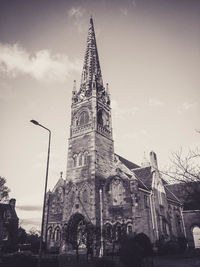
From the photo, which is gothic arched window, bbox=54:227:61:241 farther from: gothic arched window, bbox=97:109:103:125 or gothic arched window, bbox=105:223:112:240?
gothic arched window, bbox=97:109:103:125

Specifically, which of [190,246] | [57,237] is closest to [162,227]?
[190,246]

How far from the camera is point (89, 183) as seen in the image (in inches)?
1202

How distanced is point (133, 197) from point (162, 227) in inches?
300

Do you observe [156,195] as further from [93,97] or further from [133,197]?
[93,97]

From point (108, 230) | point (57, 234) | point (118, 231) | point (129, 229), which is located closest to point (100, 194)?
point (108, 230)

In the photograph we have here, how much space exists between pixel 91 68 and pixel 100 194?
27025 mm

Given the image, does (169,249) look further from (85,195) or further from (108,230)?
(85,195)

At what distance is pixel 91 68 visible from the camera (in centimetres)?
4459

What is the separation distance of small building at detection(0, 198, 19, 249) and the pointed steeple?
3299 centimetres

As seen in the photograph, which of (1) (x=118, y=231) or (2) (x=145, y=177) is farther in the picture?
(2) (x=145, y=177)

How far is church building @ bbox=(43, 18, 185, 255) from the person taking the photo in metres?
27.0

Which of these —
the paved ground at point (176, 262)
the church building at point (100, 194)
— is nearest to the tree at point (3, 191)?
the church building at point (100, 194)

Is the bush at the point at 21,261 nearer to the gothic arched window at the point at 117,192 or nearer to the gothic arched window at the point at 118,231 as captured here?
the gothic arched window at the point at 118,231

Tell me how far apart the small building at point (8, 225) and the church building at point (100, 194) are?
54.0 feet
